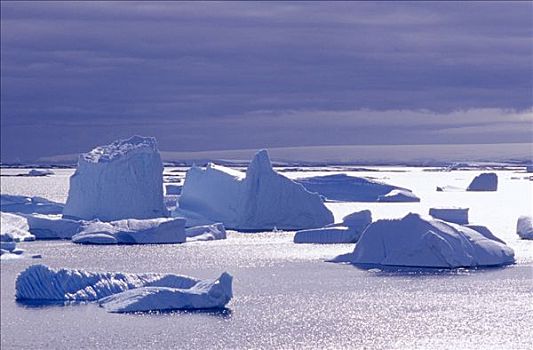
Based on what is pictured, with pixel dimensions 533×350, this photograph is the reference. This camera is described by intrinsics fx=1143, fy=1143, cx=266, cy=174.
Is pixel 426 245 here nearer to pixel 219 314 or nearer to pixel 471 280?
pixel 471 280

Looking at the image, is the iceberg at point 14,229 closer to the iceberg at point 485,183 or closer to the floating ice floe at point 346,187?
the floating ice floe at point 346,187

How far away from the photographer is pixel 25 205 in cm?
4297

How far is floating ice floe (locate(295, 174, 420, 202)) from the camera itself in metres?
58.4

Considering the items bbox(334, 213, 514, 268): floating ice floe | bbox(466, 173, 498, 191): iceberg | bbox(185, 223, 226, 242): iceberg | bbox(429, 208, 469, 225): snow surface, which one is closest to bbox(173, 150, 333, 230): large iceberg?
bbox(185, 223, 226, 242): iceberg

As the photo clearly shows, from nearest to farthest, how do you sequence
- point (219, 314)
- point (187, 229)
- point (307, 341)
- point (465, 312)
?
1. point (307, 341)
2. point (219, 314)
3. point (465, 312)
4. point (187, 229)

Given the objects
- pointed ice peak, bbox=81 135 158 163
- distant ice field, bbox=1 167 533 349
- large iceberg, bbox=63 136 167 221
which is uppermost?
pointed ice peak, bbox=81 135 158 163

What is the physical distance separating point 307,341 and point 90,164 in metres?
17.6

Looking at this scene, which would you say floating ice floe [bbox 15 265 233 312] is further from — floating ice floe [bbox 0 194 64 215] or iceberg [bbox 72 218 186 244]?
floating ice floe [bbox 0 194 64 215]

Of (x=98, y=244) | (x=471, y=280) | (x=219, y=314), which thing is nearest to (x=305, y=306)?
(x=219, y=314)

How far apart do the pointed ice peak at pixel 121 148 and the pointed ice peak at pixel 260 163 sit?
10.5 ft

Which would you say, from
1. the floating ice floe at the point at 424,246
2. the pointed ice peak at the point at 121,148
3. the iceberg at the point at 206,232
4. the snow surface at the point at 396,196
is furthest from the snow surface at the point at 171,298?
the snow surface at the point at 396,196

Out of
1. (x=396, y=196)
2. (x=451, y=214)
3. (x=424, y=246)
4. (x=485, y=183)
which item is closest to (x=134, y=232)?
(x=424, y=246)

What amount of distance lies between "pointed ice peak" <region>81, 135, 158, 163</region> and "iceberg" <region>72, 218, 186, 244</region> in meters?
2.23

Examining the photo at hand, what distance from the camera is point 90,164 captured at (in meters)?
36.9
